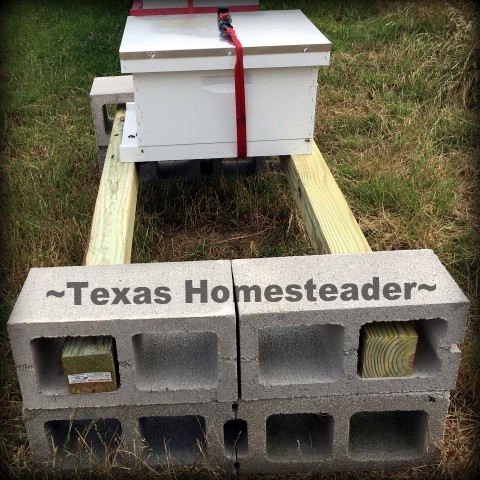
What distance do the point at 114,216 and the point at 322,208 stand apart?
0.68m

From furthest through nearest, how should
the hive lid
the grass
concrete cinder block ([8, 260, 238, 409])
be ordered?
1. the grass
2. the hive lid
3. concrete cinder block ([8, 260, 238, 409])

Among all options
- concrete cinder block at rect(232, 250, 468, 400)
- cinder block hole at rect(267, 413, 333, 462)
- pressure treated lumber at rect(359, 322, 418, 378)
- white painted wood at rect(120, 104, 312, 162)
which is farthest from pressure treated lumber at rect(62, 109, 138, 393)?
pressure treated lumber at rect(359, 322, 418, 378)

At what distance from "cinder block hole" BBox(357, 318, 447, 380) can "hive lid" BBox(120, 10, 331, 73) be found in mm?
949

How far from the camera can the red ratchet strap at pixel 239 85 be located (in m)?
2.09

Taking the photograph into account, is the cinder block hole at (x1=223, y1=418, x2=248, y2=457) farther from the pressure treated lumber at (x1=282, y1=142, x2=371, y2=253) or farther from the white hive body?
the white hive body

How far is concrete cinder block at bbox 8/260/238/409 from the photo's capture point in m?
1.54

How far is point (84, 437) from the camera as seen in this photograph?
176cm

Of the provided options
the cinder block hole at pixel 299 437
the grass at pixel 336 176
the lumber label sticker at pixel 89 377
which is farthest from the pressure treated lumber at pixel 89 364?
the cinder block hole at pixel 299 437

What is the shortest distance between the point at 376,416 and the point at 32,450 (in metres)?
0.99

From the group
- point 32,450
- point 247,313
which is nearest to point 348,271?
point 247,313

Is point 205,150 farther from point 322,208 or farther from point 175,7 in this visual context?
point 175,7

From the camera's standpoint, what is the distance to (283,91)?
2223mm

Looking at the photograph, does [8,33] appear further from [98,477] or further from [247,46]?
[98,477]

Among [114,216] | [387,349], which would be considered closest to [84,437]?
[114,216]
